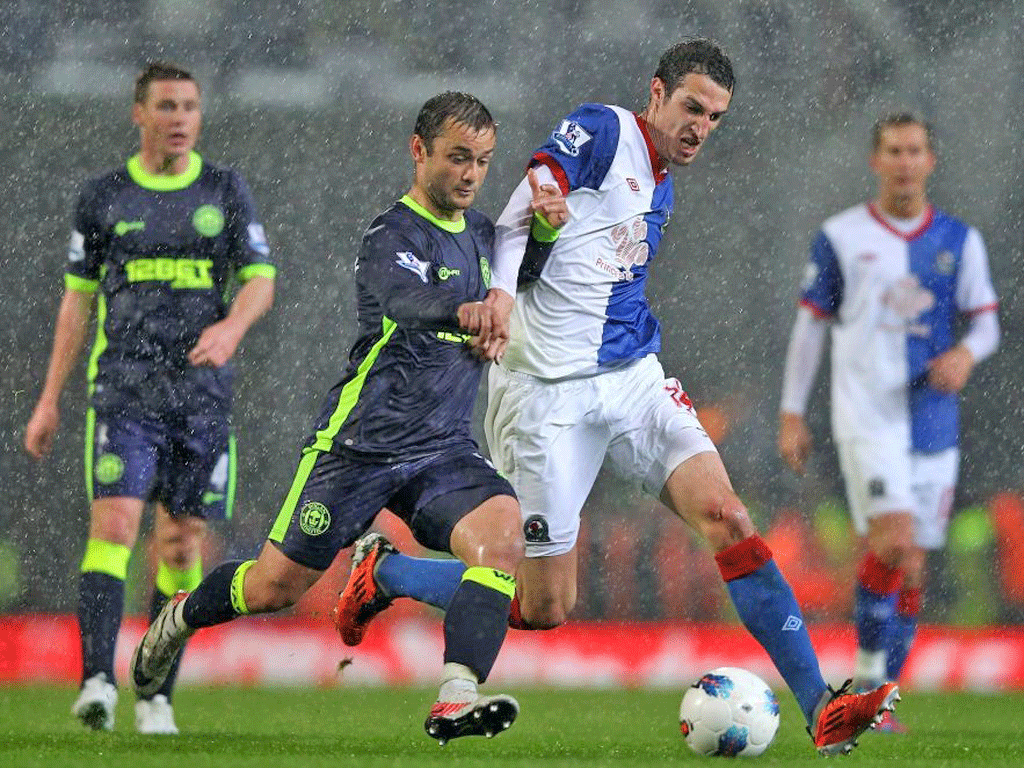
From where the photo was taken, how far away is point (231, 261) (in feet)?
22.0

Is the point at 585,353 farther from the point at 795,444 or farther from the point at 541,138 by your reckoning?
the point at 541,138

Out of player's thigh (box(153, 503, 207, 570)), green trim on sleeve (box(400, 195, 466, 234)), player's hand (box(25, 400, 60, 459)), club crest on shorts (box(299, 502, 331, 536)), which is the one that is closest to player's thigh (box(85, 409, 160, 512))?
player's thigh (box(153, 503, 207, 570))

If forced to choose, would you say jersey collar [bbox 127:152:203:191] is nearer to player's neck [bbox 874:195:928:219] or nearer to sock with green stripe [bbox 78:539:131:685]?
sock with green stripe [bbox 78:539:131:685]

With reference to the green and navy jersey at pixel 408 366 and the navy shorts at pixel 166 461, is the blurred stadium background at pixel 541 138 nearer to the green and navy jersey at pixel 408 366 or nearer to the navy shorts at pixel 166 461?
the navy shorts at pixel 166 461

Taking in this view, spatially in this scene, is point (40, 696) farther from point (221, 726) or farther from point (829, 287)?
point (829, 287)

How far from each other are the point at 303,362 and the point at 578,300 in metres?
4.21

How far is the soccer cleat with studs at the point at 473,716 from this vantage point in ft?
15.8

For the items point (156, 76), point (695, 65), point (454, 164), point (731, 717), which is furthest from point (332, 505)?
point (156, 76)

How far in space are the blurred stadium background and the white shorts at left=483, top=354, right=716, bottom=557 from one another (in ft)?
11.6

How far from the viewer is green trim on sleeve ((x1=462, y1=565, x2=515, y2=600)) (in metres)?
5.20

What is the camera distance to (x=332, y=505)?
17.9ft

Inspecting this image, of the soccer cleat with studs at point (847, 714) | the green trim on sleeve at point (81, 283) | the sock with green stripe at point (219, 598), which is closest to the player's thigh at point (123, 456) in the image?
the green trim on sleeve at point (81, 283)

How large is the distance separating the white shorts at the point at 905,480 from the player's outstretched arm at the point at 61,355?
300 centimetres

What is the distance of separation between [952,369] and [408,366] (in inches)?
123
